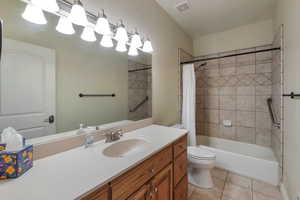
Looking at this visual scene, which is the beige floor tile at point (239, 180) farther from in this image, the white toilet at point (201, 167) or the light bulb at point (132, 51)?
the light bulb at point (132, 51)

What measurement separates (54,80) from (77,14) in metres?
0.53

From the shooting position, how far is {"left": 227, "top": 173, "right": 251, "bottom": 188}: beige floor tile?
183 cm

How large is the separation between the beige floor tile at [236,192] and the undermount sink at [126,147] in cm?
134

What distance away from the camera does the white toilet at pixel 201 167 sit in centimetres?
171

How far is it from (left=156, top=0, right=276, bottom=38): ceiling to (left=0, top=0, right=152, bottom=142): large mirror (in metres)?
1.45

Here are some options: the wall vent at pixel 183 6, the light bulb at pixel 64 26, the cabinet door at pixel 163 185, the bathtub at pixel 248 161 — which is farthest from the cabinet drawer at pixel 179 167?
the wall vent at pixel 183 6

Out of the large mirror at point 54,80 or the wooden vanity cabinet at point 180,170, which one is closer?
the large mirror at point 54,80

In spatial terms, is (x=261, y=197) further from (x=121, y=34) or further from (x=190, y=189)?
(x=121, y=34)

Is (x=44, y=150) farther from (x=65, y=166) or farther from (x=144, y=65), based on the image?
(x=144, y=65)

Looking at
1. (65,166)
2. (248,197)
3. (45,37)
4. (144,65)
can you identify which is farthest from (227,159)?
(45,37)

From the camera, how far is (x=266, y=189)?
1.73m

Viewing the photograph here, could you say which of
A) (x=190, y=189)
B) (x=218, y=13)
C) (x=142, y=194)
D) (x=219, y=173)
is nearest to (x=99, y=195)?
(x=142, y=194)

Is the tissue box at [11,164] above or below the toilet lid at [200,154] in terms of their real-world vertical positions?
above

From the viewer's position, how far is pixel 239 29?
2611mm
